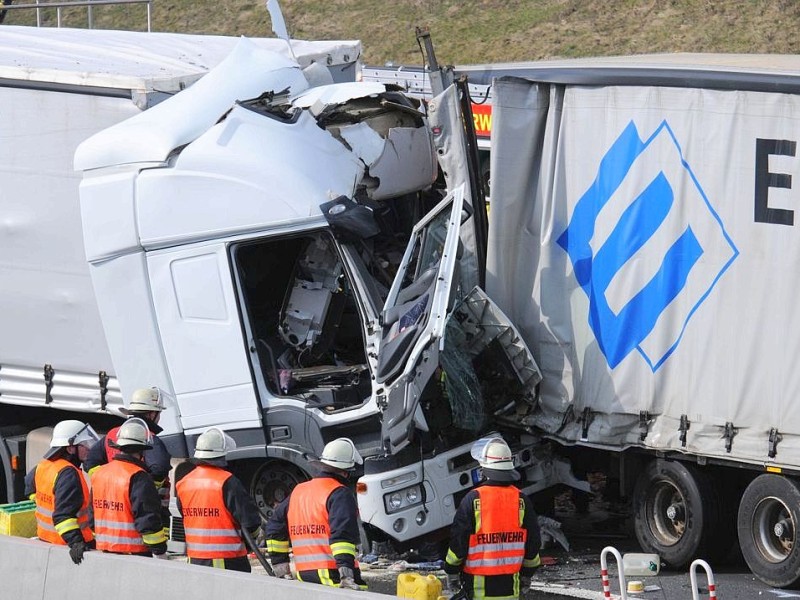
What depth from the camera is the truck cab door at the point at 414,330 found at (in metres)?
8.50

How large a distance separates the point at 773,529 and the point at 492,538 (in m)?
2.29

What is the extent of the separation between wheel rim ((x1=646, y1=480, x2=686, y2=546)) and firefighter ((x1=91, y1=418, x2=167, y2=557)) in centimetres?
325

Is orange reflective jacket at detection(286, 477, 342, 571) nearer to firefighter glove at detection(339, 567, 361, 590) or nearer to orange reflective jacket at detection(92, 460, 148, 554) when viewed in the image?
firefighter glove at detection(339, 567, 361, 590)

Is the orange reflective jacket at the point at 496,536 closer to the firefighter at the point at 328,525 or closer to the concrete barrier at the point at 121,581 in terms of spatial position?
the firefighter at the point at 328,525

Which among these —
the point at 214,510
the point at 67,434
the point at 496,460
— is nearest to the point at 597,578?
the point at 496,460

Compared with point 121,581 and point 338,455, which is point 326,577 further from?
point 121,581

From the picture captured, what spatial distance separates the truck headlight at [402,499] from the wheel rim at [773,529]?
82.7 inches

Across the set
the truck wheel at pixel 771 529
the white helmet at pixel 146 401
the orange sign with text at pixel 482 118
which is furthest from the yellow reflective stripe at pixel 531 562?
the orange sign with text at pixel 482 118

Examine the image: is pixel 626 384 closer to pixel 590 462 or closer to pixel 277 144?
pixel 590 462

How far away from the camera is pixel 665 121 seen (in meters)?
8.70

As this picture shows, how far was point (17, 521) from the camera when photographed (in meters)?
9.36

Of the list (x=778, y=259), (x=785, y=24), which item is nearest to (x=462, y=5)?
(x=785, y=24)

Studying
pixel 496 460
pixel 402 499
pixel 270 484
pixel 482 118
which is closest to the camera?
pixel 496 460

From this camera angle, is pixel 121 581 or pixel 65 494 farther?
pixel 65 494
